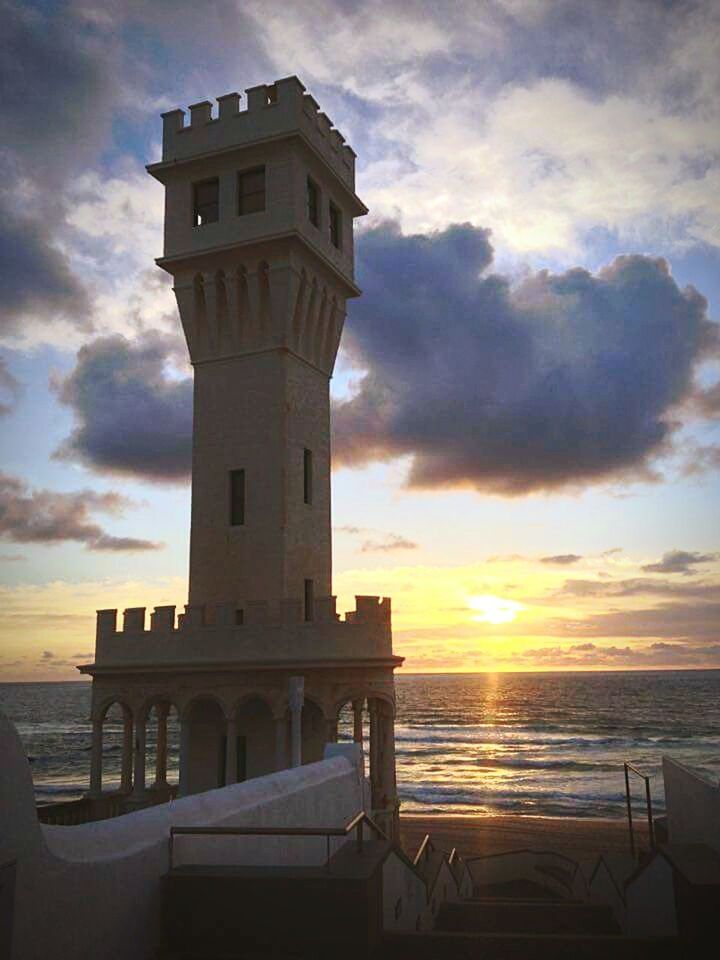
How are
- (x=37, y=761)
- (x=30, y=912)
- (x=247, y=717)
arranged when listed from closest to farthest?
(x=30, y=912) < (x=247, y=717) < (x=37, y=761)

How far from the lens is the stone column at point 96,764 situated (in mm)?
22422

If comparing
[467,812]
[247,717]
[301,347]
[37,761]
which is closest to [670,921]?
[247,717]

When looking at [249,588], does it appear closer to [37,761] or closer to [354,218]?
[354,218]

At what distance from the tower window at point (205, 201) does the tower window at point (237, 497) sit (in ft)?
26.6

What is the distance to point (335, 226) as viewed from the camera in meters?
29.1

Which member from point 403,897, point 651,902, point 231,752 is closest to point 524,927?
point 651,902

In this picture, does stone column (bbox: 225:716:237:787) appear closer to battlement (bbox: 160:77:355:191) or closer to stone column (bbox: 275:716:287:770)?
stone column (bbox: 275:716:287:770)

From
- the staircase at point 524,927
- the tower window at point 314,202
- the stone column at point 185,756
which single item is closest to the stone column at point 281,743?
the stone column at point 185,756

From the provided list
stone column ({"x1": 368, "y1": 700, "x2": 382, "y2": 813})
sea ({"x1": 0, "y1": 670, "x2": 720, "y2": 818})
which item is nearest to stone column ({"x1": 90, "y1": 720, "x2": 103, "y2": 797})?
stone column ({"x1": 368, "y1": 700, "x2": 382, "y2": 813})

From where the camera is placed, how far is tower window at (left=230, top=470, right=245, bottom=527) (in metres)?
25.1

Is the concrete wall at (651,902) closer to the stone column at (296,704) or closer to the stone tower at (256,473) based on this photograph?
the stone column at (296,704)

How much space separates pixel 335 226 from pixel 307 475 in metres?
8.96

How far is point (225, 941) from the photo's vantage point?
8.30m

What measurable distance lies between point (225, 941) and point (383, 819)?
14447 mm
